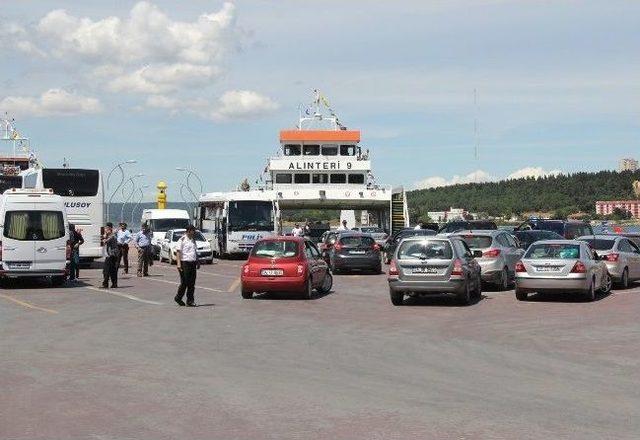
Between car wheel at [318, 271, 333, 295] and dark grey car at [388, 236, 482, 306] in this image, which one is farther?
car wheel at [318, 271, 333, 295]

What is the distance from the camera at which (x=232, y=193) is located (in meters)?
40.6

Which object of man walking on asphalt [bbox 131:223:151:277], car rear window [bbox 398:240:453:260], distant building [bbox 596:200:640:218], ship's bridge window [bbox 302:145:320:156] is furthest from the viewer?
distant building [bbox 596:200:640:218]

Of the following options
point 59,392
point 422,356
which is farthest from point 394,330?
point 59,392

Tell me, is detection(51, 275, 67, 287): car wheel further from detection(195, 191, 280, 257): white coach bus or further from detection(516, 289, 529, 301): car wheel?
detection(195, 191, 280, 257): white coach bus

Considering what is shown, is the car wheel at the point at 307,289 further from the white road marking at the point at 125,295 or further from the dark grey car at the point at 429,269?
the white road marking at the point at 125,295

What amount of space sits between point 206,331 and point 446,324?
13.9 ft

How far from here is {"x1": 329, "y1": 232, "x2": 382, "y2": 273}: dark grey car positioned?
100 feet

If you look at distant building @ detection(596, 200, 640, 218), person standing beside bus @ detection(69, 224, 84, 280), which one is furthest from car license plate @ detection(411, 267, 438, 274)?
distant building @ detection(596, 200, 640, 218)

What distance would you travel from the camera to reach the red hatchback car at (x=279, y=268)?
20.5 m

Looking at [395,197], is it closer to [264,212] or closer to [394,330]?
[264,212]

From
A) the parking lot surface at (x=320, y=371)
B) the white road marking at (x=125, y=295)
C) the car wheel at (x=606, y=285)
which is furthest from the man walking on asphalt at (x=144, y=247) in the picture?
the car wheel at (x=606, y=285)

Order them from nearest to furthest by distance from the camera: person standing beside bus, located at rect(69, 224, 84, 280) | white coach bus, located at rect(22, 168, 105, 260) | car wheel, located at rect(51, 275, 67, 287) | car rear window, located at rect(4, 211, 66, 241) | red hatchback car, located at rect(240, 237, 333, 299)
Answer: red hatchback car, located at rect(240, 237, 333, 299)
car rear window, located at rect(4, 211, 66, 241)
car wheel, located at rect(51, 275, 67, 287)
person standing beside bus, located at rect(69, 224, 84, 280)
white coach bus, located at rect(22, 168, 105, 260)

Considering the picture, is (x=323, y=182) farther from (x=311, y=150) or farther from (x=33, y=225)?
(x=33, y=225)

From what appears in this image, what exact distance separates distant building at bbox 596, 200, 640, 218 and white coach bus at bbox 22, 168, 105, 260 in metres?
114
